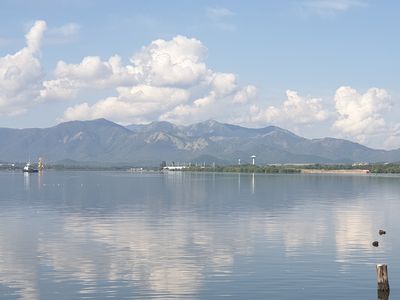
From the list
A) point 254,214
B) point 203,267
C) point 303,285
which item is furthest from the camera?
point 254,214

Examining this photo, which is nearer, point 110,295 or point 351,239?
point 110,295

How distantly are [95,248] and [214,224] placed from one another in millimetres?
20403

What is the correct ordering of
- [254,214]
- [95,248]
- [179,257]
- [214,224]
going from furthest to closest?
[254,214] → [214,224] → [95,248] → [179,257]

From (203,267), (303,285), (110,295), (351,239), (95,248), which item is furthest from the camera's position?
(351,239)

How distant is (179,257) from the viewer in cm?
4675

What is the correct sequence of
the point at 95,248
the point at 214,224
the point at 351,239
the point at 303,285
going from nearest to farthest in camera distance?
the point at 303,285 < the point at 95,248 < the point at 351,239 < the point at 214,224

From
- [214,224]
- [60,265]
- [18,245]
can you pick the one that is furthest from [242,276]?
[214,224]

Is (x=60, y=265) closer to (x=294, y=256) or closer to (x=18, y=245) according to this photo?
(x=18, y=245)

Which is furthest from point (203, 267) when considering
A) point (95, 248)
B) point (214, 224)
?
point (214, 224)

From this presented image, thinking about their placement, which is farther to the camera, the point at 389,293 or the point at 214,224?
the point at 214,224

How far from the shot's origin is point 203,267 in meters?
43.0

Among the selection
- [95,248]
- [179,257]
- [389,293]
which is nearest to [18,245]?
[95,248]

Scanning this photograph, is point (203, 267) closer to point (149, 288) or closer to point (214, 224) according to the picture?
point (149, 288)

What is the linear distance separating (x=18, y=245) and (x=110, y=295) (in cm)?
1911
